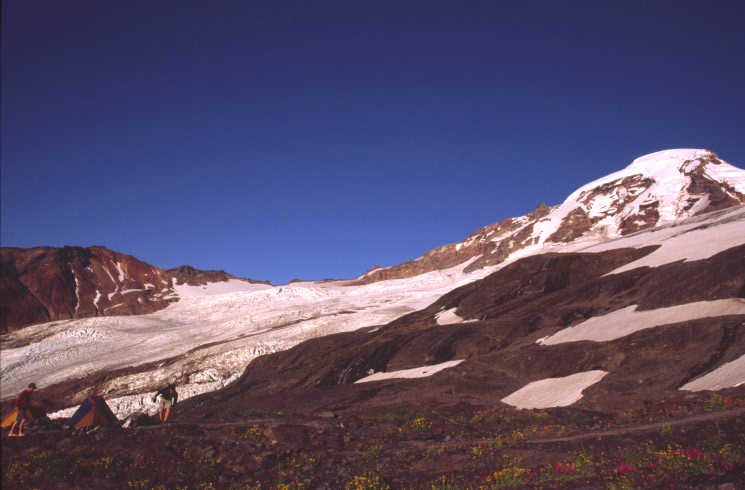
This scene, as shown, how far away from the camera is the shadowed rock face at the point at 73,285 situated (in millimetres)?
140625

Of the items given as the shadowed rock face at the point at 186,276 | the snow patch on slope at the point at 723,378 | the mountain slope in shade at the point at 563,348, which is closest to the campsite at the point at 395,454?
the snow patch on slope at the point at 723,378

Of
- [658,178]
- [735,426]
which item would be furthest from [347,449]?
[658,178]

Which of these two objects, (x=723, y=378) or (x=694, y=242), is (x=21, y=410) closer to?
(x=723, y=378)

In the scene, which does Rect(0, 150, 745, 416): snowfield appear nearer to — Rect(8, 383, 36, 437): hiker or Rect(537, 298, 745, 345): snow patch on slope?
Rect(537, 298, 745, 345): snow patch on slope

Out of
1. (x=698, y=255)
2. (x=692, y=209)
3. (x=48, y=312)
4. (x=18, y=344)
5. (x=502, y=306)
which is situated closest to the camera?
(x=698, y=255)

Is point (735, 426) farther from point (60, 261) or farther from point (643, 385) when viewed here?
point (60, 261)

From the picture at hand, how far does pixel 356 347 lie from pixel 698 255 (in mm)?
31888

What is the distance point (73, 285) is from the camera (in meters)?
157

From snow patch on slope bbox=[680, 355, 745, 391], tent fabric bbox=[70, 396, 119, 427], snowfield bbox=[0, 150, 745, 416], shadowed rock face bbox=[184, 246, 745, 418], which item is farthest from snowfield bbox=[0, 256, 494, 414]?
snow patch on slope bbox=[680, 355, 745, 391]

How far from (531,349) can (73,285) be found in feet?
525

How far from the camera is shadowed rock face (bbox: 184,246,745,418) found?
2541 centimetres

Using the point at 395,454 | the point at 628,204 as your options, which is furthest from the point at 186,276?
the point at 395,454

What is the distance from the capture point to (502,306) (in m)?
51.5

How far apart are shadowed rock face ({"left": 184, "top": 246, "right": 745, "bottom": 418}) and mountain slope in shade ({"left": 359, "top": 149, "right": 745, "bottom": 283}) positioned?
9918cm
